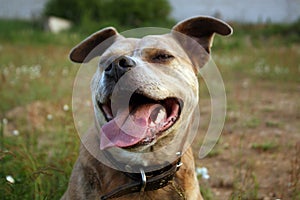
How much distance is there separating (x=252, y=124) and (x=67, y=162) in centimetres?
270

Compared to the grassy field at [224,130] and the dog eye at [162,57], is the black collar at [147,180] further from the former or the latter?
the dog eye at [162,57]

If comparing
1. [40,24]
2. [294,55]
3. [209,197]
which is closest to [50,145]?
[209,197]

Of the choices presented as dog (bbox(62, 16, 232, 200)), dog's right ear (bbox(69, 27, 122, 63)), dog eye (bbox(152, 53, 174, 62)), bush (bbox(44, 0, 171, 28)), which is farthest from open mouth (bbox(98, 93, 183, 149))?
bush (bbox(44, 0, 171, 28))

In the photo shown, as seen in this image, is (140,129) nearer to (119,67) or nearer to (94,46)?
(119,67)

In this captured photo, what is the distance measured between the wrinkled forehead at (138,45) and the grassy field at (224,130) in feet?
2.70

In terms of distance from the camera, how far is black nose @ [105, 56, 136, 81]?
2.12 m

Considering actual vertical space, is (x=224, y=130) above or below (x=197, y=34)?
below

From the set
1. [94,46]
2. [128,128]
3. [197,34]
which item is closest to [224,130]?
[197,34]

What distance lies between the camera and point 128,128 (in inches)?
85.2

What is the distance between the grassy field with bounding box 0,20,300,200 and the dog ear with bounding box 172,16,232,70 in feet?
2.76

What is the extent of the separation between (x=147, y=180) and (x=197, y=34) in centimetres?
111

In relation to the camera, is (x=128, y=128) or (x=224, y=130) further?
(x=224, y=130)

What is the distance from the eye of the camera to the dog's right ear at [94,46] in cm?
284

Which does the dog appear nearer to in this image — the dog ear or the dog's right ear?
the dog ear
